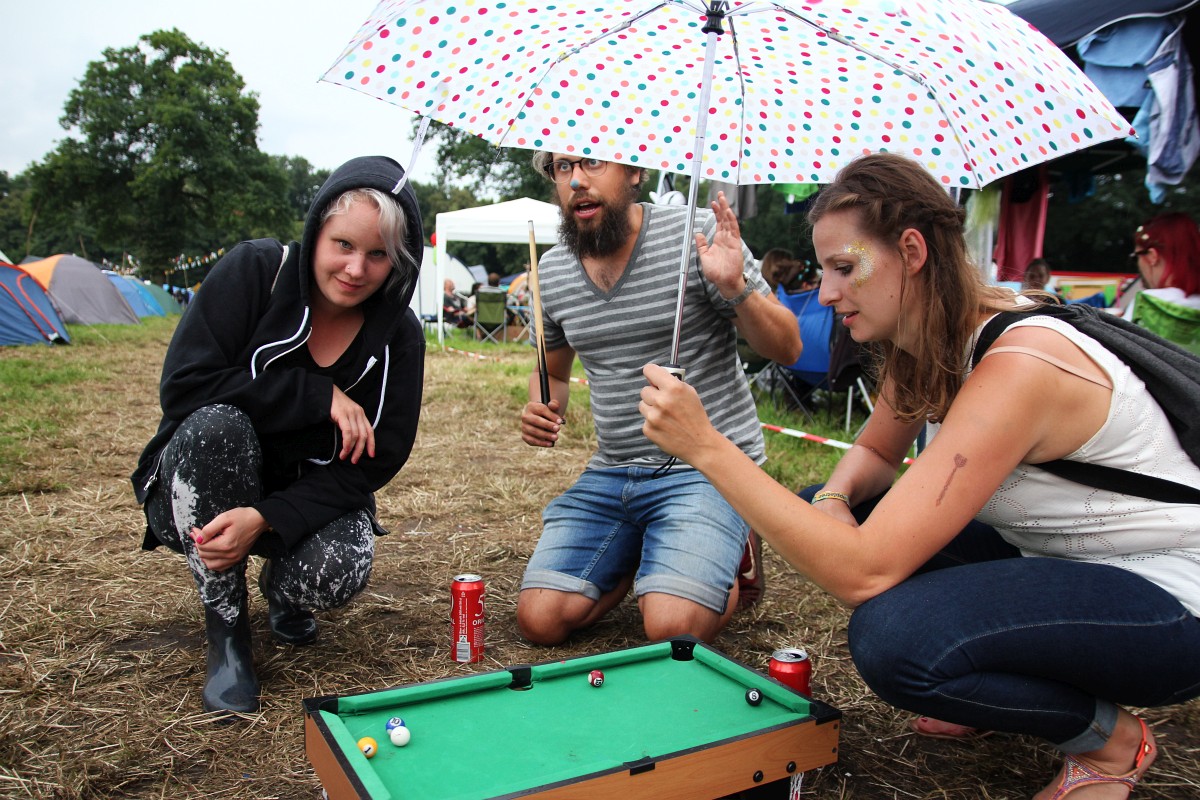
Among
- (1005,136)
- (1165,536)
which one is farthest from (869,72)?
(1165,536)

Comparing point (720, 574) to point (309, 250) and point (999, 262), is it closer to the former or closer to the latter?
point (309, 250)

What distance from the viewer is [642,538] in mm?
2826

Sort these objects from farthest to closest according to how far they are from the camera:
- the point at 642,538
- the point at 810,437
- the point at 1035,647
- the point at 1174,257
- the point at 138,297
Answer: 1. the point at 138,297
2. the point at 810,437
3. the point at 1174,257
4. the point at 642,538
5. the point at 1035,647

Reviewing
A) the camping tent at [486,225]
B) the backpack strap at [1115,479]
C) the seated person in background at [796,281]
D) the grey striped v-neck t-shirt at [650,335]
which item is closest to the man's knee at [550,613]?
the grey striped v-neck t-shirt at [650,335]

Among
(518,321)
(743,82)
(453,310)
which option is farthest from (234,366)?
(453,310)

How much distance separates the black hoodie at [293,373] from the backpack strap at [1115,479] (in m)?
1.61

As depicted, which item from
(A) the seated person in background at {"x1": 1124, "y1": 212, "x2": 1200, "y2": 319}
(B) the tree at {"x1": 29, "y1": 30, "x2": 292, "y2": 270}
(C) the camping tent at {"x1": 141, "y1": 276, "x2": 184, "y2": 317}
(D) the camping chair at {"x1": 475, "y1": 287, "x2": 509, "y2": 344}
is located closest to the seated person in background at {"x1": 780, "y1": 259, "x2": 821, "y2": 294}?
(A) the seated person in background at {"x1": 1124, "y1": 212, "x2": 1200, "y2": 319}

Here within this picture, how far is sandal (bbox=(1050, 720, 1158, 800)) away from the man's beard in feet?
6.22

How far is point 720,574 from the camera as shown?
2.50 m

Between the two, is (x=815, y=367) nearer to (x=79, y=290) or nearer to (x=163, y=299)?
(x=79, y=290)

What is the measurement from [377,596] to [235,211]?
36845mm

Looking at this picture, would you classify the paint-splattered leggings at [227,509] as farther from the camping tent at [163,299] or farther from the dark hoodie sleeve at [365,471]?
the camping tent at [163,299]

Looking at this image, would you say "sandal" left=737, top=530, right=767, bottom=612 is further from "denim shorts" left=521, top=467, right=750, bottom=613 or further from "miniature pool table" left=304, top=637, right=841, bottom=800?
"miniature pool table" left=304, top=637, right=841, bottom=800

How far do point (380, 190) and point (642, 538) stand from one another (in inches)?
54.3
